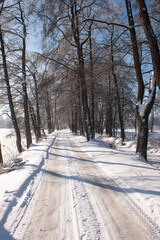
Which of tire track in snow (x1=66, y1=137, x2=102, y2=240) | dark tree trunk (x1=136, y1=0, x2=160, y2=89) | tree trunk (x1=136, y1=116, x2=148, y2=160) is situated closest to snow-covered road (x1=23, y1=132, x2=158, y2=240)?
tire track in snow (x1=66, y1=137, x2=102, y2=240)

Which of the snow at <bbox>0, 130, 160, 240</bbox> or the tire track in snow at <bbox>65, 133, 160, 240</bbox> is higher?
the snow at <bbox>0, 130, 160, 240</bbox>

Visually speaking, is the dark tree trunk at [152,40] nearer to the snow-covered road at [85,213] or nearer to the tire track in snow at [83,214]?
the snow-covered road at [85,213]

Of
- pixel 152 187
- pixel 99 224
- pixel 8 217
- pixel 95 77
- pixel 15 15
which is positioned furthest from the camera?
pixel 15 15

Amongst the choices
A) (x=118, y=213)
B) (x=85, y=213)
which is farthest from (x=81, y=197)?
(x=118, y=213)

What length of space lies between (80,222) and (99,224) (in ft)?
1.07

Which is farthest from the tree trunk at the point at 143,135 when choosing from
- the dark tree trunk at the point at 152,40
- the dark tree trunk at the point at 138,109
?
the dark tree trunk at the point at 152,40

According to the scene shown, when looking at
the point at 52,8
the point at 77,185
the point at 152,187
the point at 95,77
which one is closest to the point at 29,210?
the point at 77,185

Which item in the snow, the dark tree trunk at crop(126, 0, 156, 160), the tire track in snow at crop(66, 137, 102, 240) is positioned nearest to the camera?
the tire track in snow at crop(66, 137, 102, 240)

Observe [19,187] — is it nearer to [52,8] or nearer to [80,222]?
[80,222]

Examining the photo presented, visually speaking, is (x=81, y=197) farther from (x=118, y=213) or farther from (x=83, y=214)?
(x=118, y=213)

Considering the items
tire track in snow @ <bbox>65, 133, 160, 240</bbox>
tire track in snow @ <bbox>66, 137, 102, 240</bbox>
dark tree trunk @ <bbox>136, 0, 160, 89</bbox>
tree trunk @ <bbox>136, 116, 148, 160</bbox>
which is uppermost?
dark tree trunk @ <bbox>136, 0, 160, 89</bbox>

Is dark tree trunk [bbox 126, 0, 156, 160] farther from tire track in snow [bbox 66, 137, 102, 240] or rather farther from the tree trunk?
tire track in snow [bbox 66, 137, 102, 240]

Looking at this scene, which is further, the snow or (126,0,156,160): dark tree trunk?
(126,0,156,160): dark tree trunk

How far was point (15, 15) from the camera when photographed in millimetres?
10320
